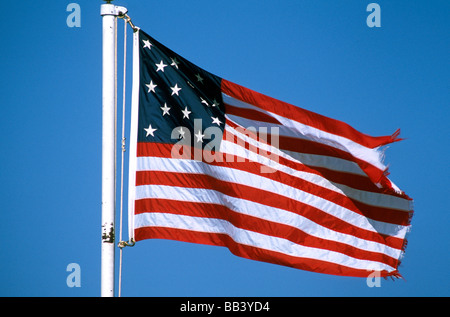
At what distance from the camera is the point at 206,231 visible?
14391 mm

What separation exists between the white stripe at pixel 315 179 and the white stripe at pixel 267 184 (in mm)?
309

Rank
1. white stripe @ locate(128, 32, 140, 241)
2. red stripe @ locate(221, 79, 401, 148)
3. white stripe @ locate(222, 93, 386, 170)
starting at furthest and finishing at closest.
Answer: white stripe @ locate(222, 93, 386, 170) → red stripe @ locate(221, 79, 401, 148) → white stripe @ locate(128, 32, 140, 241)

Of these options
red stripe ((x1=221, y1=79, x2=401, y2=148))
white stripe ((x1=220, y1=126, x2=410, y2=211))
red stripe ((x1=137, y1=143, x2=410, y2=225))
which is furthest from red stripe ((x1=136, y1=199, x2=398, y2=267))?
red stripe ((x1=221, y1=79, x2=401, y2=148))

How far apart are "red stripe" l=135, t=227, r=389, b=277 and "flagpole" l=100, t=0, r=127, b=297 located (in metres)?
0.99

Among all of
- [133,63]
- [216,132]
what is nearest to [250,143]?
[216,132]

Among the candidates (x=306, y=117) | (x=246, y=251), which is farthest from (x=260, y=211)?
(x=306, y=117)

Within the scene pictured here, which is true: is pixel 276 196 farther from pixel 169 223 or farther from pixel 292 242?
pixel 169 223

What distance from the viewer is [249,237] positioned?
14.9m

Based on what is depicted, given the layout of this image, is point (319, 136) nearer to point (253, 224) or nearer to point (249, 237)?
point (253, 224)

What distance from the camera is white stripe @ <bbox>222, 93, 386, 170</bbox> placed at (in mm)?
15602

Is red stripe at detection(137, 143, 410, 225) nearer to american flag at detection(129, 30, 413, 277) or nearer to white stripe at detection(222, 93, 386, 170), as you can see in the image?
american flag at detection(129, 30, 413, 277)

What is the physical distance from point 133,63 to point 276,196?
12.4ft

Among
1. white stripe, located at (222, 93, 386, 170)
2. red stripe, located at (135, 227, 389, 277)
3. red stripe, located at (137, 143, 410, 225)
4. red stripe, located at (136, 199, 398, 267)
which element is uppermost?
white stripe, located at (222, 93, 386, 170)

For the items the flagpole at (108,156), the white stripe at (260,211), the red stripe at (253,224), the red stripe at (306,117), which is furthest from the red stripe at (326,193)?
the flagpole at (108,156)
